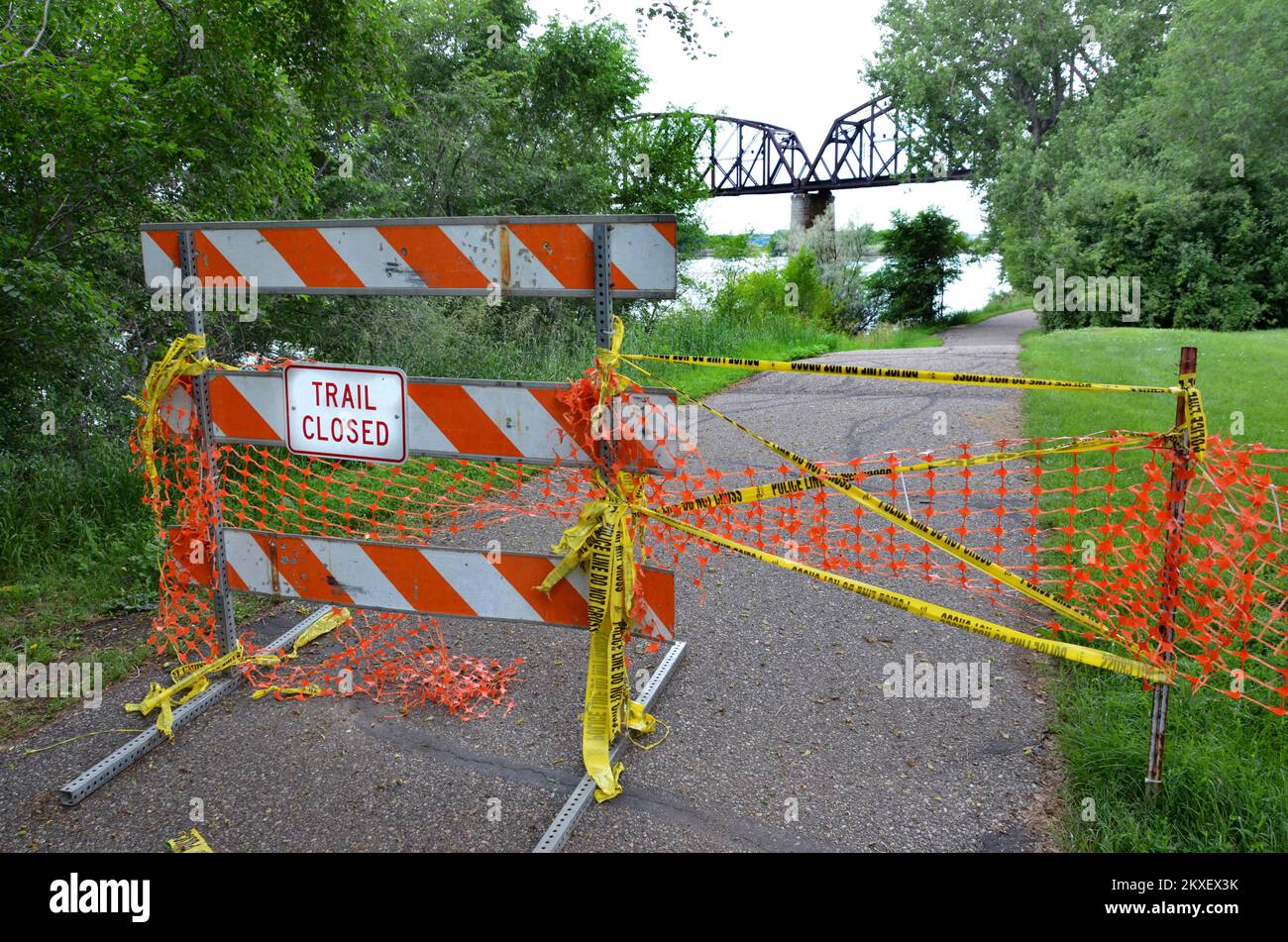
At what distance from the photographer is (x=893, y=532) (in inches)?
247

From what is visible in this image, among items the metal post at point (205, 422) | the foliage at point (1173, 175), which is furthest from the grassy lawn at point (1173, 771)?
Result: the foliage at point (1173, 175)

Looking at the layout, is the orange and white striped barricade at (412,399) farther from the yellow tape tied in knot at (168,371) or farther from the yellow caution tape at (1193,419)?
the yellow caution tape at (1193,419)

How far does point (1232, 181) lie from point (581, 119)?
65.0 ft

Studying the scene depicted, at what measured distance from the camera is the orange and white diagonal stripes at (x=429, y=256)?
11.3 ft

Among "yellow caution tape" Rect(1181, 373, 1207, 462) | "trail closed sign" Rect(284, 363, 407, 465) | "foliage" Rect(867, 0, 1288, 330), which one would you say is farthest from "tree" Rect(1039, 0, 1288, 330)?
"trail closed sign" Rect(284, 363, 407, 465)

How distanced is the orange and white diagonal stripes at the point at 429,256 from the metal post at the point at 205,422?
0.13ft

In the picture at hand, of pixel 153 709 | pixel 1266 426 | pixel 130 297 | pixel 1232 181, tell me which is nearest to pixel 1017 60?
pixel 1232 181

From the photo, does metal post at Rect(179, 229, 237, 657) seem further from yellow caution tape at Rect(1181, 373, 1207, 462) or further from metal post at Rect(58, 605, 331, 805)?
yellow caution tape at Rect(1181, 373, 1207, 462)

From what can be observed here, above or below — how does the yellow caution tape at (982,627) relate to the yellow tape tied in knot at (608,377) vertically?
below

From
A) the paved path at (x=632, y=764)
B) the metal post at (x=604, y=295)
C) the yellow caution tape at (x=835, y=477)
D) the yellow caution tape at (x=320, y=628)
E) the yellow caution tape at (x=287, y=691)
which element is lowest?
the paved path at (x=632, y=764)

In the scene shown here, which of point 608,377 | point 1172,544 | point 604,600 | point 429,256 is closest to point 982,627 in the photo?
point 1172,544

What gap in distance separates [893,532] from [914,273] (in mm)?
40779

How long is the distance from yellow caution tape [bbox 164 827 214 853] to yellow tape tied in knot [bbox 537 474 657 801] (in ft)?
4.48

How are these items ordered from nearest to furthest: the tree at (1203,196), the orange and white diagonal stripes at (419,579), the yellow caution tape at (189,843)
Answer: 1. the yellow caution tape at (189,843)
2. the orange and white diagonal stripes at (419,579)
3. the tree at (1203,196)
